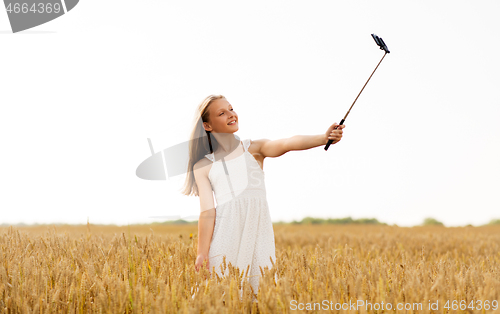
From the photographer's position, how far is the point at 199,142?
346 cm

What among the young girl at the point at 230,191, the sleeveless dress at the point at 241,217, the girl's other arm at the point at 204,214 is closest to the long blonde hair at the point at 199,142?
the young girl at the point at 230,191

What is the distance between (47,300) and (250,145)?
187cm

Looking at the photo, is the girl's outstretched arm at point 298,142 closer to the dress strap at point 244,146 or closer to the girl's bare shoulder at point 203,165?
the dress strap at point 244,146

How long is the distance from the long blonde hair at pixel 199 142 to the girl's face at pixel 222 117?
0.22 feet

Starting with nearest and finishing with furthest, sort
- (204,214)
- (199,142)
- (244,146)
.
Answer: (204,214) < (244,146) < (199,142)

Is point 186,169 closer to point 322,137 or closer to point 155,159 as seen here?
point 155,159

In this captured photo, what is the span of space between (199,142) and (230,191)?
21.8 inches

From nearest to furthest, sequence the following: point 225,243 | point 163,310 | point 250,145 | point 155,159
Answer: point 163,310 → point 225,243 → point 250,145 → point 155,159

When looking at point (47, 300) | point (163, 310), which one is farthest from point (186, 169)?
point (163, 310)

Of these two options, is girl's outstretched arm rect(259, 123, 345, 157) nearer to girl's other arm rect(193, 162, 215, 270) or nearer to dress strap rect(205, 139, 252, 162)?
dress strap rect(205, 139, 252, 162)

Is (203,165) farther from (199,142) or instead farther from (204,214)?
(204,214)

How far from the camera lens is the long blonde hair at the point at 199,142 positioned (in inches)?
133

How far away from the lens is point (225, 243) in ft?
10.2

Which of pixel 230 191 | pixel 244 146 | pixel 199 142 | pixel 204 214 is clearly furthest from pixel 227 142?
pixel 204 214
